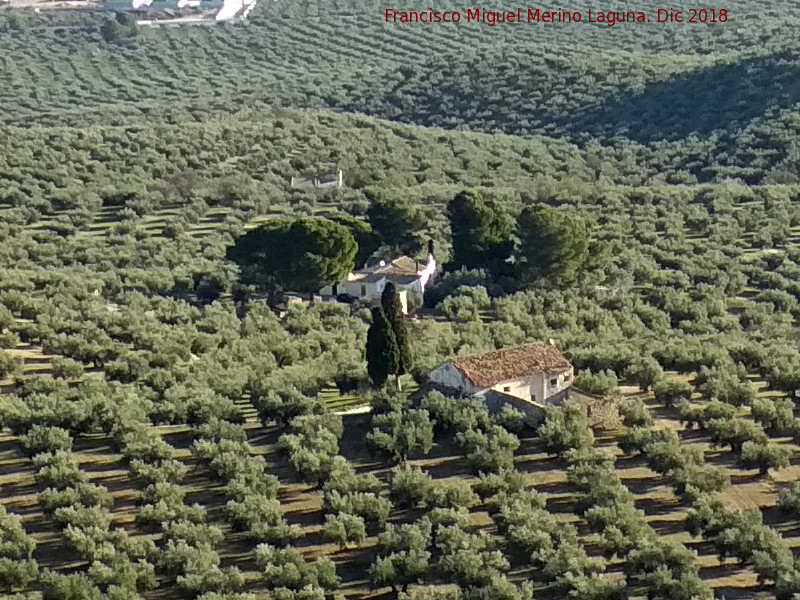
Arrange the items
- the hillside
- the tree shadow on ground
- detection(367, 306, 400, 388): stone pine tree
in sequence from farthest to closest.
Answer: detection(367, 306, 400, 388): stone pine tree
the tree shadow on ground
the hillside

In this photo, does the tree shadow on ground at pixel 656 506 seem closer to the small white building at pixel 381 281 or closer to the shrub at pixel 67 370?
the shrub at pixel 67 370

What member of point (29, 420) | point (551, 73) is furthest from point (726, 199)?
point (29, 420)

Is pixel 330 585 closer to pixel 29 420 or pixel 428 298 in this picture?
pixel 29 420

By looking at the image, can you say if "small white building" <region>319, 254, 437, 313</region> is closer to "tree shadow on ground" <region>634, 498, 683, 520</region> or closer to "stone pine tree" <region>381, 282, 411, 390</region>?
"stone pine tree" <region>381, 282, 411, 390</region>

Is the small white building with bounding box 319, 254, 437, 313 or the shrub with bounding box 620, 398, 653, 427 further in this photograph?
the small white building with bounding box 319, 254, 437, 313

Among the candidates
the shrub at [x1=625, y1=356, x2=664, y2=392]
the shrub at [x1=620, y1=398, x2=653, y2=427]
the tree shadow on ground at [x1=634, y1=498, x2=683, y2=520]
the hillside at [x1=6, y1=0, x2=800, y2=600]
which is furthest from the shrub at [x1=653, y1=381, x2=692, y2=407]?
the tree shadow on ground at [x1=634, y1=498, x2=683, y2=520]

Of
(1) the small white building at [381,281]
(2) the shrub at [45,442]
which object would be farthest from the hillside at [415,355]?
(1) the small white building at [381,281]
